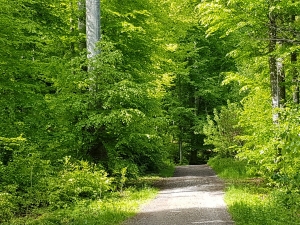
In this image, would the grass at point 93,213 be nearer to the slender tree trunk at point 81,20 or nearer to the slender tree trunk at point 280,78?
the slender tree trunk at point 280,78

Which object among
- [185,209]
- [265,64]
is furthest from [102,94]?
[265,64]

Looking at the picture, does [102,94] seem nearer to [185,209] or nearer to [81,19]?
[81,19]

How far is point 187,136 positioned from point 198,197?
24.0 meters

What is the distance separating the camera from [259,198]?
11633 mm

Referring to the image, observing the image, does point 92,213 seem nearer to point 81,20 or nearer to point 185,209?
point 185,209

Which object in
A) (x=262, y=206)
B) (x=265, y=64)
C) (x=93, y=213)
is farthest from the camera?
(x=265, y=64)

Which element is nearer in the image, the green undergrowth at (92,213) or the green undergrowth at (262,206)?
the green undergrowth at (262,206)


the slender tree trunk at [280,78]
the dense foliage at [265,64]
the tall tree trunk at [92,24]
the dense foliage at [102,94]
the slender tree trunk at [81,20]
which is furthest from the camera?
the slender tree trunk at [81,20]

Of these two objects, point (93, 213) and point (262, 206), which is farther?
point (262, 206)

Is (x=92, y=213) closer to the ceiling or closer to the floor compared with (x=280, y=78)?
closer to the floor

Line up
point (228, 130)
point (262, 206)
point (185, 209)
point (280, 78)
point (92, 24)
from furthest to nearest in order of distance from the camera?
1. point (228, 130)
2. point (92, 24)
3. point (280, 78)
4. point (185, 209)
5. point (262, 206)

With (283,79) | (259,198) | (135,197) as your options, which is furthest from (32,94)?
(283,79)

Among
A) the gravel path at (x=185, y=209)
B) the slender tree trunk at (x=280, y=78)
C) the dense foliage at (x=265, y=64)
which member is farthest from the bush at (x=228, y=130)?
the slender tree trunk at (x=280, y=78)

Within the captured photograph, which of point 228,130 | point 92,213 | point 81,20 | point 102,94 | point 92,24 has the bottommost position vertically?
point 92,213
